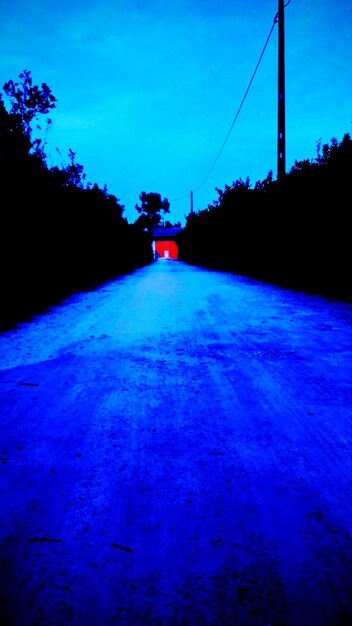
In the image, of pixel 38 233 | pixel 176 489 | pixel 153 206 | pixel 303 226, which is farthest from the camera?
pixel 153 206

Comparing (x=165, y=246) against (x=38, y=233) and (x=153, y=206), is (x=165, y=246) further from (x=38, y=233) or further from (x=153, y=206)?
(x=38, y=233)

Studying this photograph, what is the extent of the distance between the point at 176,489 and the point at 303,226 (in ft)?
31.7

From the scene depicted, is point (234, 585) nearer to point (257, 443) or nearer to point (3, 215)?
point (257, 443)

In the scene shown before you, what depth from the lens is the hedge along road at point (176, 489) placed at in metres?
1.43

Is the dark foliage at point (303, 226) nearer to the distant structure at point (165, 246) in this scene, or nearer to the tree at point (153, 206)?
the distant structure at point (165, 246)

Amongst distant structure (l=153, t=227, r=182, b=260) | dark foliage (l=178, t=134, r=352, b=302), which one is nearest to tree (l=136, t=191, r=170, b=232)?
distant structure (l=153, t=227, r=182, b=260)

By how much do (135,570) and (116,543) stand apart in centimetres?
17

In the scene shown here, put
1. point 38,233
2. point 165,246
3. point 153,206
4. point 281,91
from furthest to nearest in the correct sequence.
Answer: point 153,206, point 165,246, point 281,91, point 38,233

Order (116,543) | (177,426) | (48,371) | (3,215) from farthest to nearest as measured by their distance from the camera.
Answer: (3,215) < (48,371) < (177,426) < (116,543)

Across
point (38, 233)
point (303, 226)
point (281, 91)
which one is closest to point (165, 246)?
point (281, 91)

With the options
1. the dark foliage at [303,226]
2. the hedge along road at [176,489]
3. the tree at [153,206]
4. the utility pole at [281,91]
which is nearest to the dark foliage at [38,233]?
the hedge along road at [176,489]

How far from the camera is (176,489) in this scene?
203 centimetres

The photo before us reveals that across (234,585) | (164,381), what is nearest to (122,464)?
(234,585)

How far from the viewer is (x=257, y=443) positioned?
2486 mm
